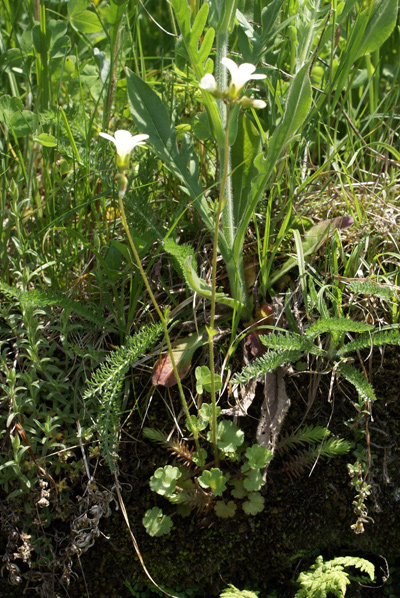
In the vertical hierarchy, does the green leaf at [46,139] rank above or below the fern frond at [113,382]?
above

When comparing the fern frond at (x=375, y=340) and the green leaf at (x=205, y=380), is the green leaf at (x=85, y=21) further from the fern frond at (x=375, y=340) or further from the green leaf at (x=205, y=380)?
the fern frond at (x=375, y=340)

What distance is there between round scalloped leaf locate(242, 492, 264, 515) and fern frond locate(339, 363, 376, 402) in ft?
1.47

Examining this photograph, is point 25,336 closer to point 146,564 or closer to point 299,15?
point 146,564

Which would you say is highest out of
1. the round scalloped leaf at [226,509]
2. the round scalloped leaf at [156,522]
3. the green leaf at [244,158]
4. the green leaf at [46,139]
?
the green leaf at [46,139]

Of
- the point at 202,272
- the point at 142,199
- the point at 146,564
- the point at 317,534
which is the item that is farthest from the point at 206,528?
the point at 142,199

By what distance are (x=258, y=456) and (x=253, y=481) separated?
3.1 inches

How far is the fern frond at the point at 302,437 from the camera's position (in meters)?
1.63

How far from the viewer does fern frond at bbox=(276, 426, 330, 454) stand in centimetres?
163

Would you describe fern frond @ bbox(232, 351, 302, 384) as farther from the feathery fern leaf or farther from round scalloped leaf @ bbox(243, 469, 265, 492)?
the feathery fern leaf

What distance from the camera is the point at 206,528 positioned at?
1667mm

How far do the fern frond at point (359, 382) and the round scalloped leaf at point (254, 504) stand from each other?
0.45 metres

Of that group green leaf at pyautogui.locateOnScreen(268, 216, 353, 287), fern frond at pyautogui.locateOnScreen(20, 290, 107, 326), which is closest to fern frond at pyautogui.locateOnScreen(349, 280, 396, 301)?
green leaf at pyautogui.locateOnScreen(268, 216, 353, 287)

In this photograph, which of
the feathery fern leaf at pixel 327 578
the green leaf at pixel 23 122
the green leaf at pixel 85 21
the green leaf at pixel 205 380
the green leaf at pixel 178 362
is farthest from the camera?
the green leaf at pixel 85 21

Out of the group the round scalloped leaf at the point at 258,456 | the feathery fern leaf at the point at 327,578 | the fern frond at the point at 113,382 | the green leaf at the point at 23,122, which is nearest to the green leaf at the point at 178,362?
the fern frond at the point at 113,382
